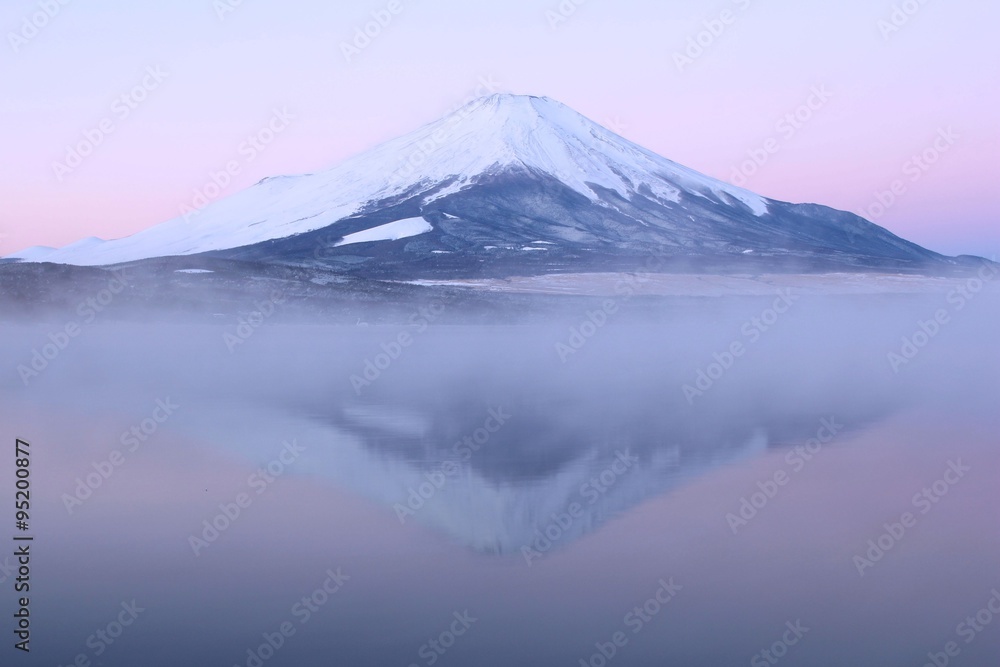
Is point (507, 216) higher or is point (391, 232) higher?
point (507, 216)

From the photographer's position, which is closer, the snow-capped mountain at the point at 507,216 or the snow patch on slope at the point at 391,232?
the snow-capped mountain at the point at 507,216

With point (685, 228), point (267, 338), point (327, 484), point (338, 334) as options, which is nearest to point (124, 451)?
point (327, 484)

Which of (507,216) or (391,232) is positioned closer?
(391,232)

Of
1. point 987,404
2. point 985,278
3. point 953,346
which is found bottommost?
point 987,404

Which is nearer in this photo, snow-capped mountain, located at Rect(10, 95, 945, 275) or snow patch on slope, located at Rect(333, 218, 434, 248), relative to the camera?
snow-capped mountain, located at Rect(10, 95, 945, 275)

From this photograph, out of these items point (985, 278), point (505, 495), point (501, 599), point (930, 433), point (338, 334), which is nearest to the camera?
point (501, 599)

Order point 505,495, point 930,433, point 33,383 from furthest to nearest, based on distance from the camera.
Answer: point 33,383 → point 930,433 → point 505,495

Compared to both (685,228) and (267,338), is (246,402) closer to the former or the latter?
(267,338)

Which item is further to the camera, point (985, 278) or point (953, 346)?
point (985, 278)
